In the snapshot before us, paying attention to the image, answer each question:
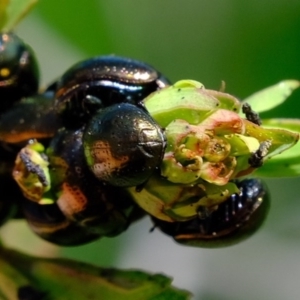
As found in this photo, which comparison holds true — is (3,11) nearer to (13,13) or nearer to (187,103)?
(13,13)

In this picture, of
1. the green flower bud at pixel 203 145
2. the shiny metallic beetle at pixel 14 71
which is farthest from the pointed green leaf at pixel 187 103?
the shiny metallic beetle at pixel 14 71

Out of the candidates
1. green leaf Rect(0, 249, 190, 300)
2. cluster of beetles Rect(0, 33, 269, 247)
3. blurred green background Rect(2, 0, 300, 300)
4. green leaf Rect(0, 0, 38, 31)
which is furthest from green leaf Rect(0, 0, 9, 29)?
blurred green background Rect(2, 0, 300, 300)

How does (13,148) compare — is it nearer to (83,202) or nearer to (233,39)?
(83,202)

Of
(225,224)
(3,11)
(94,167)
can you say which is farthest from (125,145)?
(3,11)

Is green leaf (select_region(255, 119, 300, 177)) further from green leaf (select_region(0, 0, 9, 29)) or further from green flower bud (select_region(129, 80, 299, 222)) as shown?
green leaf (select_region(0, 0, 9, 29))

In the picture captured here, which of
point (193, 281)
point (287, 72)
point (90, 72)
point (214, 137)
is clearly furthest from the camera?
point (193, 281)

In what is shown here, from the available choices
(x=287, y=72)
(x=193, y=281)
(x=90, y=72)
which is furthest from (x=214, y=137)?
(x=193, y=281)
